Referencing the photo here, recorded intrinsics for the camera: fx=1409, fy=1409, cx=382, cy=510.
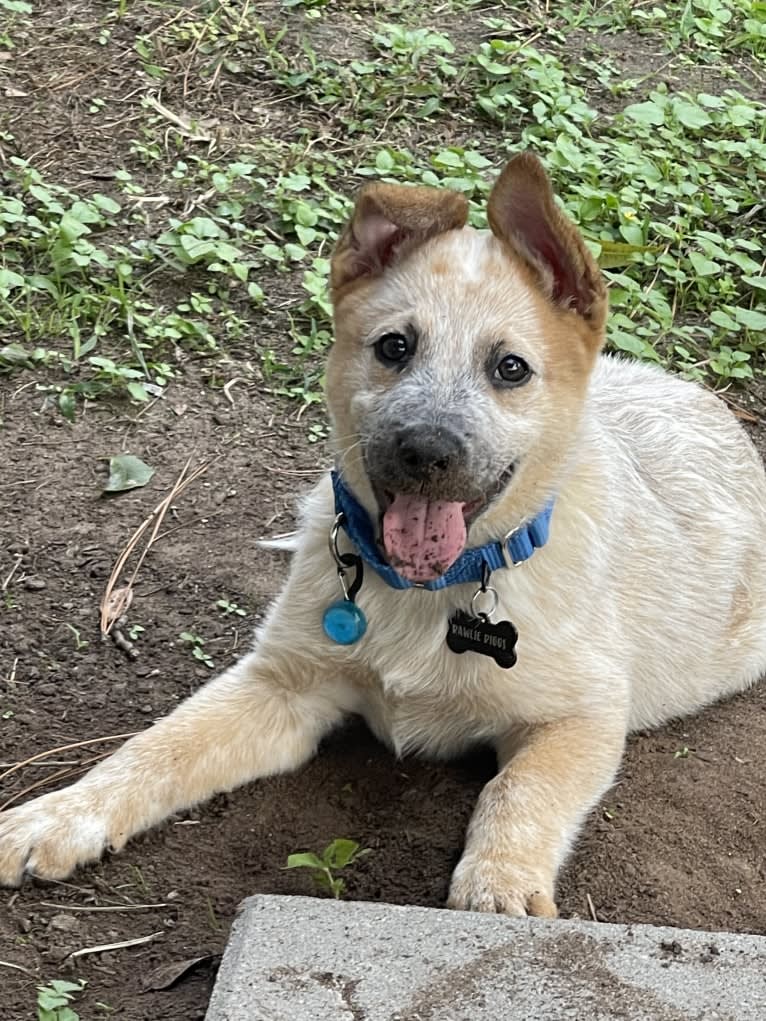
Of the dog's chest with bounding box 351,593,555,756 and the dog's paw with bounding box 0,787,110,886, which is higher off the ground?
the dog's chest with bounding box 351,593,555,756

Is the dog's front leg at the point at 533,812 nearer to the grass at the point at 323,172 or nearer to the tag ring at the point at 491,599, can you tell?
the tag ring at the point at 491,599

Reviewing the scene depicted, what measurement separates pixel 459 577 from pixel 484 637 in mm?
177

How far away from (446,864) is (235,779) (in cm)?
66

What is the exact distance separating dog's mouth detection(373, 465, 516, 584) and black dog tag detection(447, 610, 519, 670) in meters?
0.29

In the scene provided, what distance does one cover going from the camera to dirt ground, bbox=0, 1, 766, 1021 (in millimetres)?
3465

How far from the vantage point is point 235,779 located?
3.98 meters

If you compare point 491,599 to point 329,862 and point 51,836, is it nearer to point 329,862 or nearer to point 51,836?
point 329,862

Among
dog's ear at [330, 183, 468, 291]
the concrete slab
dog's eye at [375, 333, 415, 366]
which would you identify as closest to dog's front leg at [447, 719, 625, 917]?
the concrete slab

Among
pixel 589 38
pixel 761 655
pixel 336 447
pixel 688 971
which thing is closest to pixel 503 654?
pixel 336 447

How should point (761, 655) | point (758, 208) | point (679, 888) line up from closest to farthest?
point (679, 888) < point (761, 655) < point (758, 208)

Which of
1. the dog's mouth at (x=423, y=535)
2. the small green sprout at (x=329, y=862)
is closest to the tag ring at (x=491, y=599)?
the dog's mouth at (x=423, y=535)

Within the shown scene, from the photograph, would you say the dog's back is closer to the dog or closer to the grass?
the dog

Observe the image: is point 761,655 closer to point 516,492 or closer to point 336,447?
point 516,492

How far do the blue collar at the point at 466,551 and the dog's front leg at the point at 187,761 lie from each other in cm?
40
